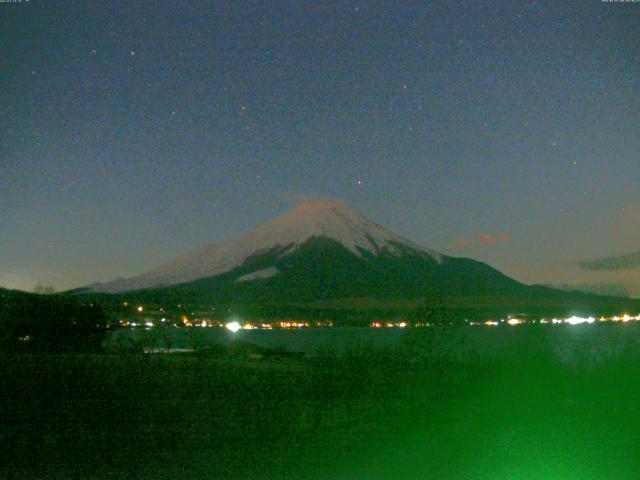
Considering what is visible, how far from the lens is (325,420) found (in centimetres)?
1282

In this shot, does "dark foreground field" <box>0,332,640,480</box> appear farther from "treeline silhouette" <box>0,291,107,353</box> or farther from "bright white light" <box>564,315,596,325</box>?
"bright white light" <box>564,315,596,325</box>

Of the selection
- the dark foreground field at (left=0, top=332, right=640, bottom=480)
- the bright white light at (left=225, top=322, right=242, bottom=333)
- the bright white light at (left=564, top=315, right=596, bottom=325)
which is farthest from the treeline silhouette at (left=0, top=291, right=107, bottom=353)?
the bright white light at (left=564, top=315, right=596, bottom=325)

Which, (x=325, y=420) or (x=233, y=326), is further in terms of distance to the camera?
(x=233, y=326)

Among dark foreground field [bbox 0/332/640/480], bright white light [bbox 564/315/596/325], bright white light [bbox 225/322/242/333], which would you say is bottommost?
dark foreground field [bbox 0/332/640/480]

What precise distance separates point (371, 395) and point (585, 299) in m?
67.6

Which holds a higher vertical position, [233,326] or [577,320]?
[233,326]

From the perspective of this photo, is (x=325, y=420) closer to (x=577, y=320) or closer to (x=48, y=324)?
(x=48, y=324)

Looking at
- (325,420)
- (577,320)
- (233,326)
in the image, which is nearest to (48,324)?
(325,420)

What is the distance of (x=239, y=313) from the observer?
5853 cm

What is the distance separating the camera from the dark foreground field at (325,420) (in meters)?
9.61

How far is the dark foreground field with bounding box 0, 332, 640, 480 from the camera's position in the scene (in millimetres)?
9609

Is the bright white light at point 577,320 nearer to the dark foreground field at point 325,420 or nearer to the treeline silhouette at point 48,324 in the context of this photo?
the treeline silhouette at point 48,324

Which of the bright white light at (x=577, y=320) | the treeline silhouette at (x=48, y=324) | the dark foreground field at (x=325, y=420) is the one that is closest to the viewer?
the dark foreground field at (x=325, y=420)

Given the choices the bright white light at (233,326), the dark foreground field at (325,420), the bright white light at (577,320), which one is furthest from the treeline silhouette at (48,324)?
the bright white light at (577,320)
